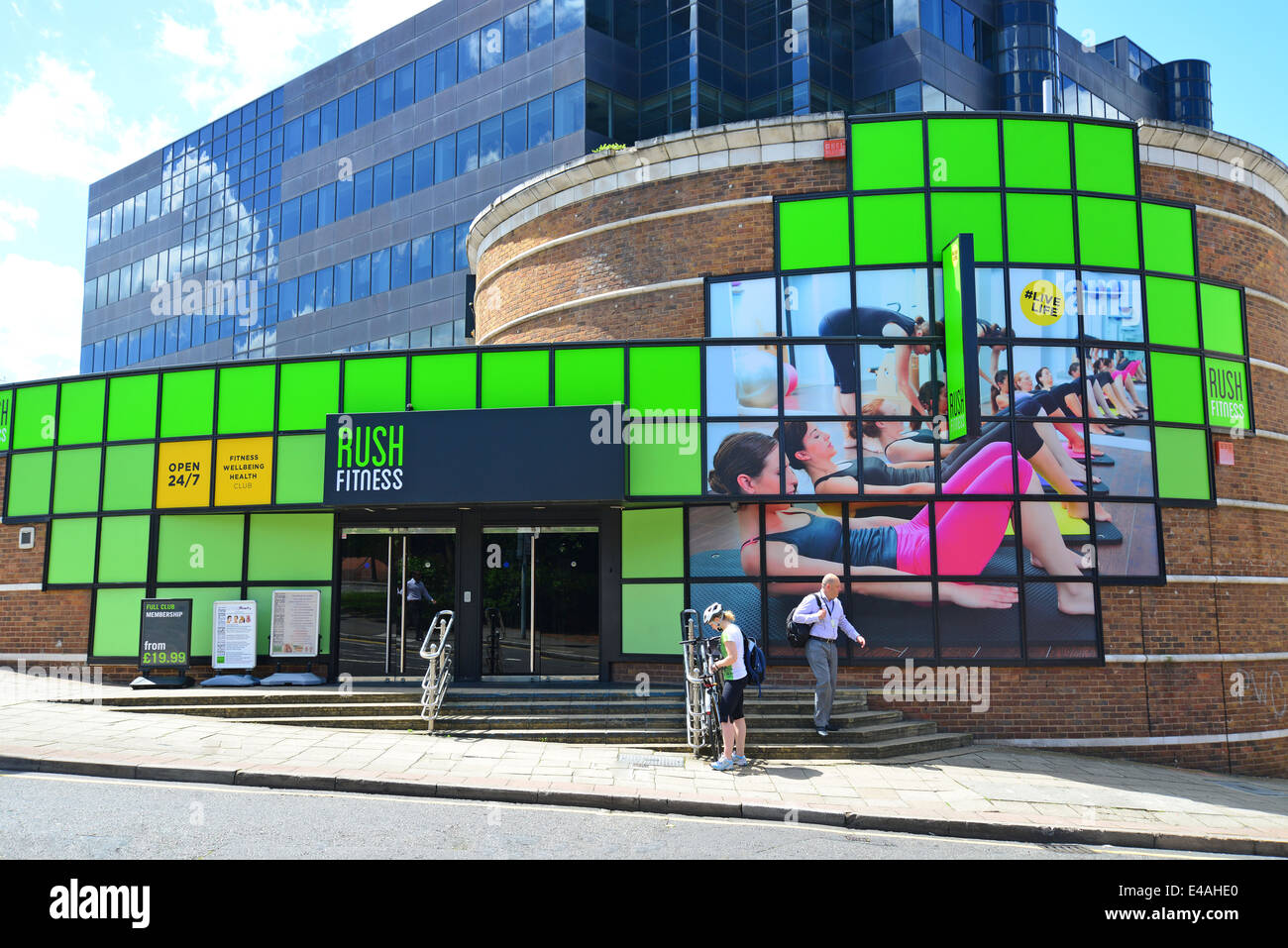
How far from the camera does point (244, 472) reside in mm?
14445

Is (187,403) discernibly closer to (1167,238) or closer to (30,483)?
(30,483)

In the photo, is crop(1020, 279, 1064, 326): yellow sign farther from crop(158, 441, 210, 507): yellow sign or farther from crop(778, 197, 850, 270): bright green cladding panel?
crop(158, 441, 210, 507): yellow sign

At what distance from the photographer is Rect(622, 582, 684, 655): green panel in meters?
13.4

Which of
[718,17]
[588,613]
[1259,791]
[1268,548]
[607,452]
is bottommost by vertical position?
[1259,791]

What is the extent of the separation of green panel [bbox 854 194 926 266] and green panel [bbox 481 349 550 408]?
4.71m

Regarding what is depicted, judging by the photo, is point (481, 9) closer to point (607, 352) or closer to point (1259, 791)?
point (607, 352)

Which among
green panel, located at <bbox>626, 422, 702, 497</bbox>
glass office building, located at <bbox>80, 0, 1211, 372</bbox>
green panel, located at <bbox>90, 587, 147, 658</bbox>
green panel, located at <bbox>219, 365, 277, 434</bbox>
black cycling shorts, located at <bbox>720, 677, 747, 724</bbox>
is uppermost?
glass office building, located at <bbox>80, 0, 1211, 372</bbox>

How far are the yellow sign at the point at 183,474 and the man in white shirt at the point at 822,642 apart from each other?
913 centimetres

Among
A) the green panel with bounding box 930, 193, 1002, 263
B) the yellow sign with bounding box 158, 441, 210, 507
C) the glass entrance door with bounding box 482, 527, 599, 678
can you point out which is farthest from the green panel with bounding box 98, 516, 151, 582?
the green panel with bounding box 930, 193, 1002, 263

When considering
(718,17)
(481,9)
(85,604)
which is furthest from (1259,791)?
(481,9)

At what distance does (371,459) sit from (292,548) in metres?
2.33

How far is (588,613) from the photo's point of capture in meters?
13.9
